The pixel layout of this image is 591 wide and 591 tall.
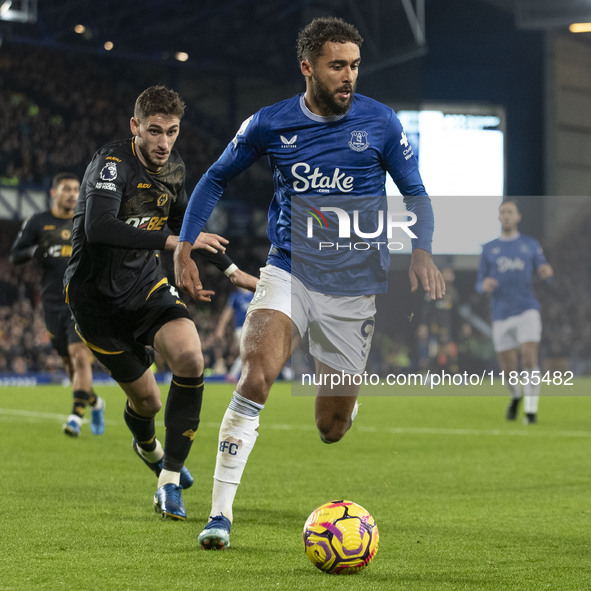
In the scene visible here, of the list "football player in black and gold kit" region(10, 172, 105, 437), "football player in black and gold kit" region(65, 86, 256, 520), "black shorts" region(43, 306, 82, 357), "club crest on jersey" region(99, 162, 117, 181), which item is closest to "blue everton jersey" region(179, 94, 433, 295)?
"football player in black and gold kit" region(65, 86, 256, 520)

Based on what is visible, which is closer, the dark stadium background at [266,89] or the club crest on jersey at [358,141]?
the club crest on jersey at [358,141]

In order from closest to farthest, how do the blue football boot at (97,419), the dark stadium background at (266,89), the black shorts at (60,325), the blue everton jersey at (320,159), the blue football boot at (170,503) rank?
the blue everton jersey at (320,159)
the blue football boot at (170,503)
the black shorts at (60,325)
the blue football boot at (97,419)
the dark stadium background at (266,89)

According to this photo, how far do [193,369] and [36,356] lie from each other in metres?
20.8

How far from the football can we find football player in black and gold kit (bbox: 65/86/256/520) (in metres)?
1.34

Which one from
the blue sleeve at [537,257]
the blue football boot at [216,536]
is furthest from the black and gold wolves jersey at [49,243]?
the blue football boot at [216,536]

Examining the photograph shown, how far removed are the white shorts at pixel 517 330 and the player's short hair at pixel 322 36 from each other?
7.81 metres

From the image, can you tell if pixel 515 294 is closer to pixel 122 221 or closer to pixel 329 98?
pixel 122 221

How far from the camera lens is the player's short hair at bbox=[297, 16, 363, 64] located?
4926 millimetres

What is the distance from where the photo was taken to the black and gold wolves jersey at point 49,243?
9.86 metres

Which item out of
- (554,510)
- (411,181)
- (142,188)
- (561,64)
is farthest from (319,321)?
(561,64)

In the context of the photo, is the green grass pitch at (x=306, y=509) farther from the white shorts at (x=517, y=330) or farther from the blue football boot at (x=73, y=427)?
the white shorts at (x=517, y=330)

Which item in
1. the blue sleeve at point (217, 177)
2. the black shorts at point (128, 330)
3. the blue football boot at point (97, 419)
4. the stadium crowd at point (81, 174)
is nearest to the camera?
the blue sleeve at point (217, 177)

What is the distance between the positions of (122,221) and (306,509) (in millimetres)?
1908

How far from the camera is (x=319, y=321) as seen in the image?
17.0 feet
